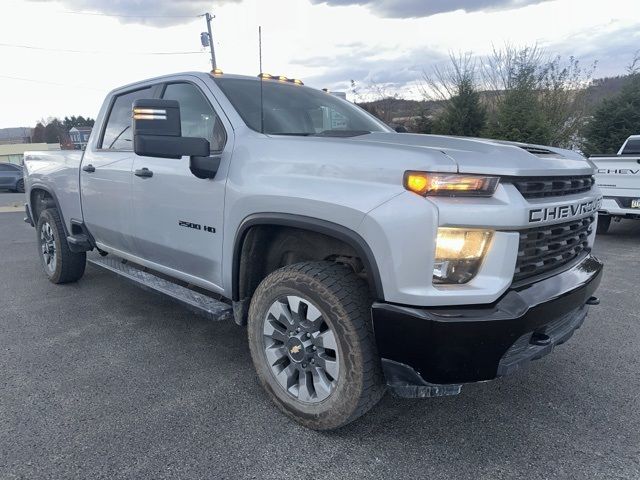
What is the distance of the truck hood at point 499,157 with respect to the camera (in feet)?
7.20

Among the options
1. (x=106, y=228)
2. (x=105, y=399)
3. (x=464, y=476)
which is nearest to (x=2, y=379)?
(x=105, y=399)

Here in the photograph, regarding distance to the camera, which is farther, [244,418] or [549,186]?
[244,418]

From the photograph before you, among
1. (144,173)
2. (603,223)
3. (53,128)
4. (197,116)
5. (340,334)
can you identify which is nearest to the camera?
(340,334)

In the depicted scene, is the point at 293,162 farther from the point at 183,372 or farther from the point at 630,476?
the point at 630,476

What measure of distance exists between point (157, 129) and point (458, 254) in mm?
1727

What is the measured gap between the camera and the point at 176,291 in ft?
11.5

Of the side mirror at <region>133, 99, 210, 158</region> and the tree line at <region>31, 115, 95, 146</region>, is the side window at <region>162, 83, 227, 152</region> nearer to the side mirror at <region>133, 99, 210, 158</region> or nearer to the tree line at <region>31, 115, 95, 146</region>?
the side mirror at <region>133, 99, 210, 158</region>

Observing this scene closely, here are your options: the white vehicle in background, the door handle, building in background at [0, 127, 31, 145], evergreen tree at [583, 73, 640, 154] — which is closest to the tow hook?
the door handle

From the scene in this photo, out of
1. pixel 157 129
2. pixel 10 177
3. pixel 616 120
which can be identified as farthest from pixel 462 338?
pixel 10 177

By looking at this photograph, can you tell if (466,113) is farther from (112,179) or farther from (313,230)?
(313,230)

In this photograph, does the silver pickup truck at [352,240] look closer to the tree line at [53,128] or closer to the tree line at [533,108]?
the tree line at [533,108]

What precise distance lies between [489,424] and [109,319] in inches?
130

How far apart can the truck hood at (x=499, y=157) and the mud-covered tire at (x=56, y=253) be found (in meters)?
3.85

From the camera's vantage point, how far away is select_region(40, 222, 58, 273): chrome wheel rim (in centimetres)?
548
